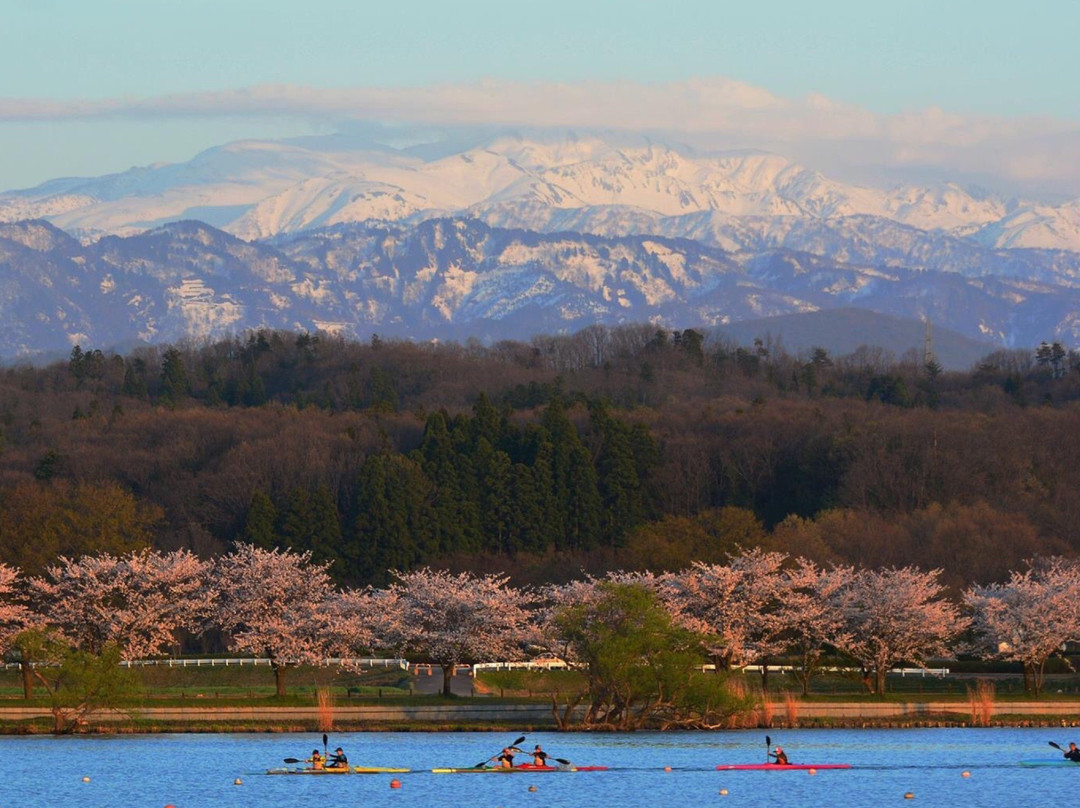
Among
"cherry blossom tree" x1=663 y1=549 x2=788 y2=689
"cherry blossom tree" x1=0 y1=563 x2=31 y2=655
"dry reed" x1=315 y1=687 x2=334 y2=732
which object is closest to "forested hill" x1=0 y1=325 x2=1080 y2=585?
"cherry blossom tree" x1=0 y1=563 x2=31 y2=655

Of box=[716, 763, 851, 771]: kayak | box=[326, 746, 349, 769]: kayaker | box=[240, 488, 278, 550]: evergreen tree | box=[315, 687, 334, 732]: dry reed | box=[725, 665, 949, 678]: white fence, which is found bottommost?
box=[725, 665, 949, 678]: white fence

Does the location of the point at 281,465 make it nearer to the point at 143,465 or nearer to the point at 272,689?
the point at 143,465

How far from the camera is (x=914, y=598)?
315ft

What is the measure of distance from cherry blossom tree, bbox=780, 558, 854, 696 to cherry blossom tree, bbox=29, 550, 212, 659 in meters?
27.1

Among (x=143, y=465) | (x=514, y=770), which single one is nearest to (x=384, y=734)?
(x=514, y=770)

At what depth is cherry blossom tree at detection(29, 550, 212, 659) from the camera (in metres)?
101

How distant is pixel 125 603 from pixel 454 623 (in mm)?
16452

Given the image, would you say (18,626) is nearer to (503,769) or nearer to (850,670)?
(850,670)

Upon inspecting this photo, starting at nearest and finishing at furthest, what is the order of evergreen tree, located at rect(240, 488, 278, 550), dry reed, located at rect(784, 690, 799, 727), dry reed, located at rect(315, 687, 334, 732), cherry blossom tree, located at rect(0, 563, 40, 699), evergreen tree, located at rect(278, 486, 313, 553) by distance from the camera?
1. dry reed, located at rect(315, 687, 334, 732)
2. dry reed, located at rect(784, 690, 799, 727)
3. cherry blossom tree, located at rect(0, 563, 40, 699)
4. evergreen tree, located at rect(240, 488, 278, 550)
5. evergreen tree, located at rect(278, 486, 313, 553)

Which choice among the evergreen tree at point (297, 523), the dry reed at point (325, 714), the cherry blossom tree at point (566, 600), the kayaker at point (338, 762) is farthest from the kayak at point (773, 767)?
the evergreen tree at point (297, 523)

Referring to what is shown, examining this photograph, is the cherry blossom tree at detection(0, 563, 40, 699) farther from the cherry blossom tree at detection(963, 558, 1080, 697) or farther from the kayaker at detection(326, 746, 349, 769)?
the cherry blossom tree at detection(963, 558, 1080, 697)

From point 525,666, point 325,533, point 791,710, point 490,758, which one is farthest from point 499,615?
point 325,533

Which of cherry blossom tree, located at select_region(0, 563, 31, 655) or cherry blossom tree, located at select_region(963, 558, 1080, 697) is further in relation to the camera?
cherry blossom tree, located at select_region(0, 563, 31, 655)

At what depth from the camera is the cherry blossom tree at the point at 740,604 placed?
98.0 metres
